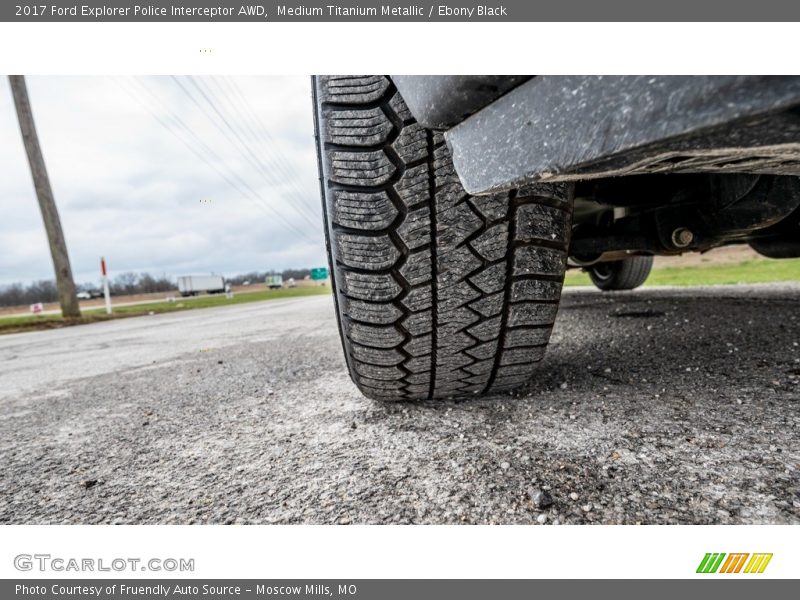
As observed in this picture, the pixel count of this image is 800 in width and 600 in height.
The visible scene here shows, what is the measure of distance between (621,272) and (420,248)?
123 inches

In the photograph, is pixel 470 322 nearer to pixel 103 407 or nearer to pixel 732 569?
pixel 732 569

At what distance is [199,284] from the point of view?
102ft

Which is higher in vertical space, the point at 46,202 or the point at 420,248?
the point at 46,202

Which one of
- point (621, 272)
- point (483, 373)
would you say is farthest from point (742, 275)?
point (483, 373)

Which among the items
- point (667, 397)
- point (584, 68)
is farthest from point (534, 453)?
point (584, 68)

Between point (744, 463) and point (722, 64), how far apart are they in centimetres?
62

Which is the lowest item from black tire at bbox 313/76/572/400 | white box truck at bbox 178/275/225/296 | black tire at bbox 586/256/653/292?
white box truck at bbox 178/275/225/296

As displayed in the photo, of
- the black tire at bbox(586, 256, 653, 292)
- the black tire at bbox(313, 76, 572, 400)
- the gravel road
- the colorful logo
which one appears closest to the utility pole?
the gravel road

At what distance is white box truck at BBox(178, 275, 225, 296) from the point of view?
30.2 meters

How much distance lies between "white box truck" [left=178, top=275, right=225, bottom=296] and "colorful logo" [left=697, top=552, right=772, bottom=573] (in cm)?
3368

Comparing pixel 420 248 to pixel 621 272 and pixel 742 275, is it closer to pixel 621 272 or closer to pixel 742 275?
pixel 621 272

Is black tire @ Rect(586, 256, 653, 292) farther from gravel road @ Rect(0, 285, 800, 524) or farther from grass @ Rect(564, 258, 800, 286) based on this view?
gravel road @ Rect(0, 285, 800, 524)

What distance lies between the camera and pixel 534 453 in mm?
749

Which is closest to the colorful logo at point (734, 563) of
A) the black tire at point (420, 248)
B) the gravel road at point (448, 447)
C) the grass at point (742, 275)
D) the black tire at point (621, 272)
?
the gravel road at point (448, 447)
